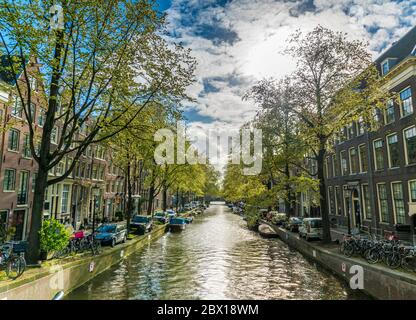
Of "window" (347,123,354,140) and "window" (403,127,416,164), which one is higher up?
"window" (347,123,354,140)

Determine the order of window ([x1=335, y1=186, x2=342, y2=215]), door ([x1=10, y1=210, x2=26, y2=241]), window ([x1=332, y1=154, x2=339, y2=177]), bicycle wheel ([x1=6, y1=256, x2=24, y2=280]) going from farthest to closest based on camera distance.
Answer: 1. window ([x1=332, y1=154, x2=339, y2=177])
2. window ([x1=335, y1=186, x2=342, y2=215])
3. door ([x1=10, y1=210, x2=26, y2=241])
4. bicycle wheel ([x1=6, y1=256, x2=24, y2=280])

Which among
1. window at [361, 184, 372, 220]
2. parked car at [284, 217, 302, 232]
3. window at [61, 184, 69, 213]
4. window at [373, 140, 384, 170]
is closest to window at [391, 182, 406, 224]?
window at [373, 140, 384, 170]

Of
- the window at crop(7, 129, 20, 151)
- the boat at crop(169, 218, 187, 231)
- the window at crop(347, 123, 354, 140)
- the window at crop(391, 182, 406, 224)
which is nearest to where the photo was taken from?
the window at crop(391, 182, 406, 224)

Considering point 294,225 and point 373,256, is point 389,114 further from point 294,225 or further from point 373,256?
point 373,256

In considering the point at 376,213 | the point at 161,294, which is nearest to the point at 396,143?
the point at 376,213

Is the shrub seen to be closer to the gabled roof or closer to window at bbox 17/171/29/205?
the gabled roof

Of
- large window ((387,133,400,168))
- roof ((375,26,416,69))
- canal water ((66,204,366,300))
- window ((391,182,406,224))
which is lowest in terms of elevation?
canal water ((66,204,366,300))

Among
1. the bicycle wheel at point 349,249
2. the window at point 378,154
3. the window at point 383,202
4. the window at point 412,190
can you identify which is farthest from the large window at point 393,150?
the bicycle wheel at point 349,249

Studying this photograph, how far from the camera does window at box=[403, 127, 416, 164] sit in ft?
70.4

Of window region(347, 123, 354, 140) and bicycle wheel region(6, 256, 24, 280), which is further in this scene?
window region(347, 123, 354, 140)

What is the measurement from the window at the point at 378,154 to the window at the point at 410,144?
3151 millimetres

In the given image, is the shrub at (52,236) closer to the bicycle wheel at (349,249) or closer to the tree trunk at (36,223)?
the tree trunk at (36,223)

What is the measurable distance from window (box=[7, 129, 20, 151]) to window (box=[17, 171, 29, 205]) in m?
2.49

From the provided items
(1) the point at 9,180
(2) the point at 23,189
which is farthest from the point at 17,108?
(2) the point at 23,189
